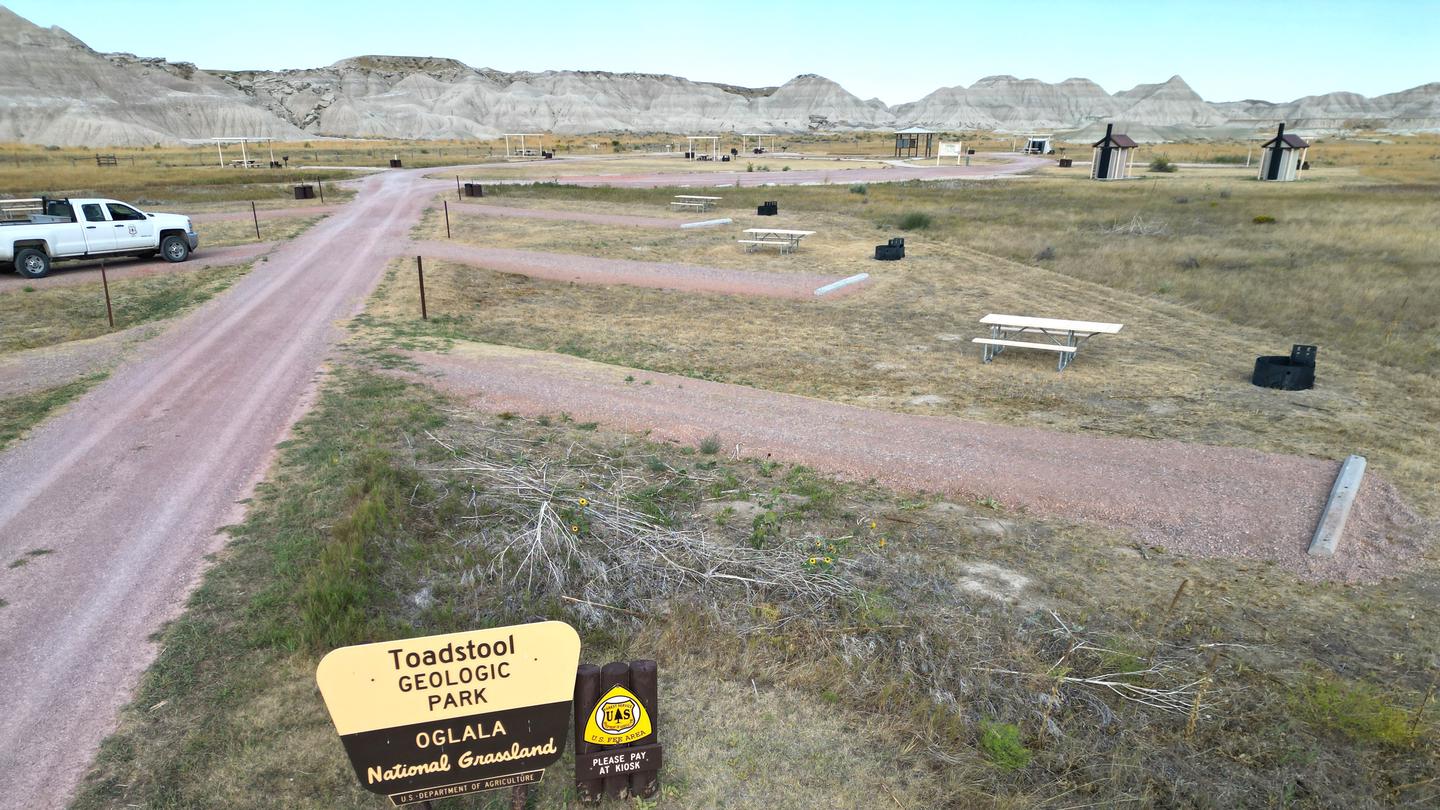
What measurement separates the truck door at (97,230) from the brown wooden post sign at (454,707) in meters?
20.7

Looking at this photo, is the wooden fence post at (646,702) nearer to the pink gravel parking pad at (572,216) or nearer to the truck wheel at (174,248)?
the truck wheel at (174,248)

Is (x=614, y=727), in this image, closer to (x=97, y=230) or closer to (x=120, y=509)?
(x=120, y=509)

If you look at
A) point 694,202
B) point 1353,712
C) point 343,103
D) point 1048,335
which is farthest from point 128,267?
point 343,103

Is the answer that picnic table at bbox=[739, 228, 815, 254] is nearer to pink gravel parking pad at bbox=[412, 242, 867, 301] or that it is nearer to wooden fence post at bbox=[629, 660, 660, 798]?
pink gravel parking pad at bbox=[412, 242, 867, 301]

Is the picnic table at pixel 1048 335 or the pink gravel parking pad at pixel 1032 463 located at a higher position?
the picnic table at pixel 1048 335

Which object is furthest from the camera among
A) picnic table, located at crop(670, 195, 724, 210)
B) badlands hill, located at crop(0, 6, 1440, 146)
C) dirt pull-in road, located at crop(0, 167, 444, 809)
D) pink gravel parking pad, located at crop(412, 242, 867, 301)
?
badlands hill, located at crop(0, 6, 1440, 146)

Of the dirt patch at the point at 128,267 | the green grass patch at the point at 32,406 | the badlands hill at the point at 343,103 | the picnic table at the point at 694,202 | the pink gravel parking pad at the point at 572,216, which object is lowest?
the green grass patch at the point at 32,406

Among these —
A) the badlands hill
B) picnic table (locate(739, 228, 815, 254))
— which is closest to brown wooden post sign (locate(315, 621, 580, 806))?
picnic table (locate(739, 228, 815, 254))

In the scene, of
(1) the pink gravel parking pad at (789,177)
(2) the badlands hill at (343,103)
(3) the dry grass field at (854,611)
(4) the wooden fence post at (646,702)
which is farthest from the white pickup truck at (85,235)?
(2) the badlands hill at (343,103)

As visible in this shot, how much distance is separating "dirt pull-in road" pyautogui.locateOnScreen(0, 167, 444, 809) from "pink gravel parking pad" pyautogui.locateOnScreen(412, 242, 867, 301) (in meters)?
6.91

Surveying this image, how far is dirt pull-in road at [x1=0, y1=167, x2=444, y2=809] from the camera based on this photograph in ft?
15.1

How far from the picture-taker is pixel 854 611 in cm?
579

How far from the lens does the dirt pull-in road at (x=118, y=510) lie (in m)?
4.61

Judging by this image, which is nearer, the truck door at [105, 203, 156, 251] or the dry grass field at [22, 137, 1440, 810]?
the dry grass field at [22, 137, 1440, 810]
